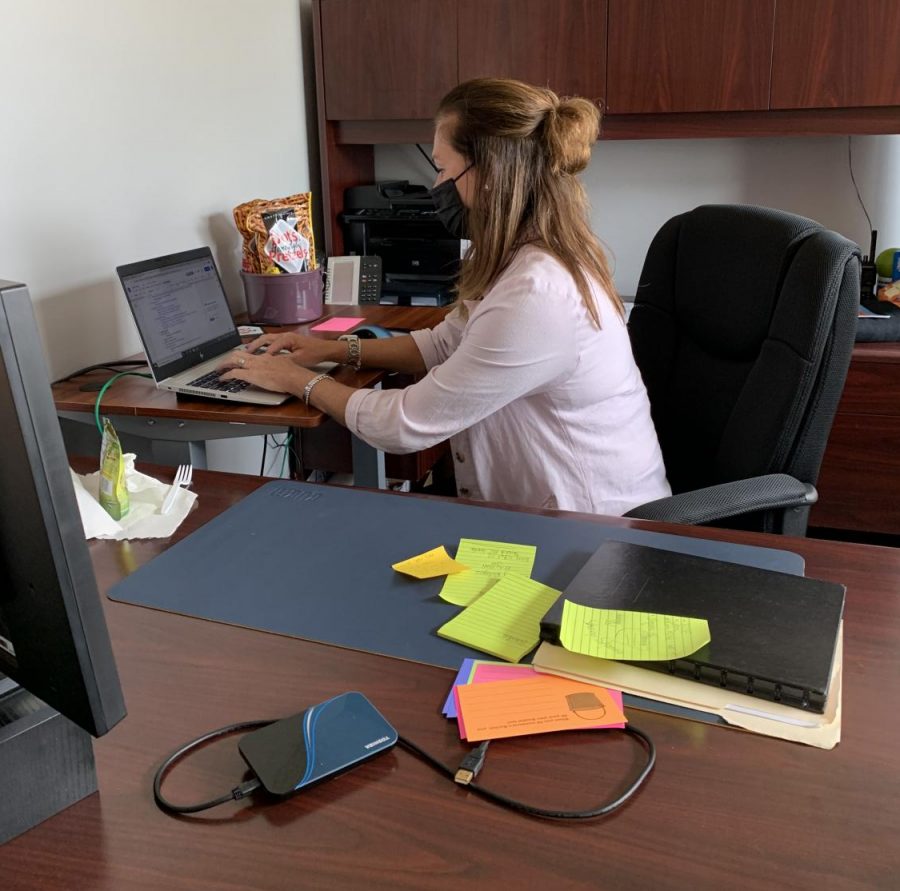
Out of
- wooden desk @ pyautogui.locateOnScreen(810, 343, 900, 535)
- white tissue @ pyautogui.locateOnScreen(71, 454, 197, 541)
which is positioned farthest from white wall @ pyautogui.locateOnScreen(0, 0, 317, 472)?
wooden desk @ pyautogui.locateOnScreen(810, 343, 900, 535)

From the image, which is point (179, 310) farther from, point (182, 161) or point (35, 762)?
point (35, 762)

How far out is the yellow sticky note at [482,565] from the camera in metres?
1.06

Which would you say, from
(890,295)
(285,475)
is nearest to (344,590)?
(285,475)

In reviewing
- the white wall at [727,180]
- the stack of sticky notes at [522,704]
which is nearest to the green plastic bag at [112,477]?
the stack of sticky notes at [522,704]

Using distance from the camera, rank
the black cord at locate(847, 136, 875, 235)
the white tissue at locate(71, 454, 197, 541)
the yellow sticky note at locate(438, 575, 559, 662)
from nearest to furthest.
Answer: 1. the yellow sticky note at locate(438, 575, 559, 662)
2. the white tissue at locate(71, 454, 197, 541)
3. the black cord at locate(847, 136, 875, 235)

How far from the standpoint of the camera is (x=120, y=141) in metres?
2.09

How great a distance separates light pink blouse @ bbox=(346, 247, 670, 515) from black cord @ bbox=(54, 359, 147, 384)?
0.70 metres

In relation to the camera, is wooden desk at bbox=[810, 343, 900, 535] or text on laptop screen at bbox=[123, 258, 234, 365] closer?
text on laptop screen at bbox=[123, 258, 234, 365]

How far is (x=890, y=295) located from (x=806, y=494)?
1532 millimetres

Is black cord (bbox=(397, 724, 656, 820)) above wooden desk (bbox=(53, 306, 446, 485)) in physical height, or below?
above

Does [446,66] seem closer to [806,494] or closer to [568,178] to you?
[568,178]

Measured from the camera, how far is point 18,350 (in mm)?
553

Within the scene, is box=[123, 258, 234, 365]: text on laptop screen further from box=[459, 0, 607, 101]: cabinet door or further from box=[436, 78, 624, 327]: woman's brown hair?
box=[459, 0, 607, 101]: cabinet door

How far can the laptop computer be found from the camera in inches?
71.7
